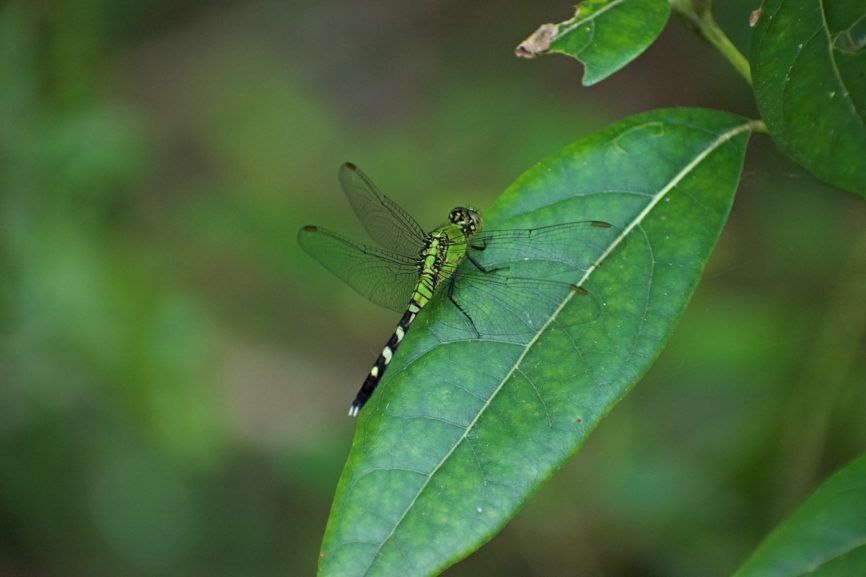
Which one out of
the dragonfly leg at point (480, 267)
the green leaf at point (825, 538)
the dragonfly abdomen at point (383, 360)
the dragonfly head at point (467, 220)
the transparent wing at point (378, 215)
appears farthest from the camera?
the transparent wing at point (378, 215)

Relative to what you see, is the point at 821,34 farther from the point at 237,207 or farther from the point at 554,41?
the point at 237,207

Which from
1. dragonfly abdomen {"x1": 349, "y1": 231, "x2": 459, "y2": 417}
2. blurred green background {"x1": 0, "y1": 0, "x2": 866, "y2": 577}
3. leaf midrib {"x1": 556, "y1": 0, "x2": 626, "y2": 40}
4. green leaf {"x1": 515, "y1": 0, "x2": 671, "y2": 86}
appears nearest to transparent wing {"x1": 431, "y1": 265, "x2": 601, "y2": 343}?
dragonfly abdomen {"x1": 349, "y1": 231, "x2": 459, "y2": 417}

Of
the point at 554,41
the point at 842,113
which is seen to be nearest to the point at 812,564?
the point at 842,113

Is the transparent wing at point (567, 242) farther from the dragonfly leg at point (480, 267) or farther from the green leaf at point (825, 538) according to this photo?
the green leaf at point (825, 538)

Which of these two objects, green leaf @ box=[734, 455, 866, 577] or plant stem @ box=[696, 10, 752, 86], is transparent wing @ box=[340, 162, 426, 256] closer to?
plant stem @ box=[696, 10, 752, 86]

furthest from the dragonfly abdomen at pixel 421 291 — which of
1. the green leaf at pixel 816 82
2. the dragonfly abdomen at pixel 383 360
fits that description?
the green leaf at pixel 816 82

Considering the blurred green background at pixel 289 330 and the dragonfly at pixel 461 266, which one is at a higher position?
the dragonfly at pixel 461 266
